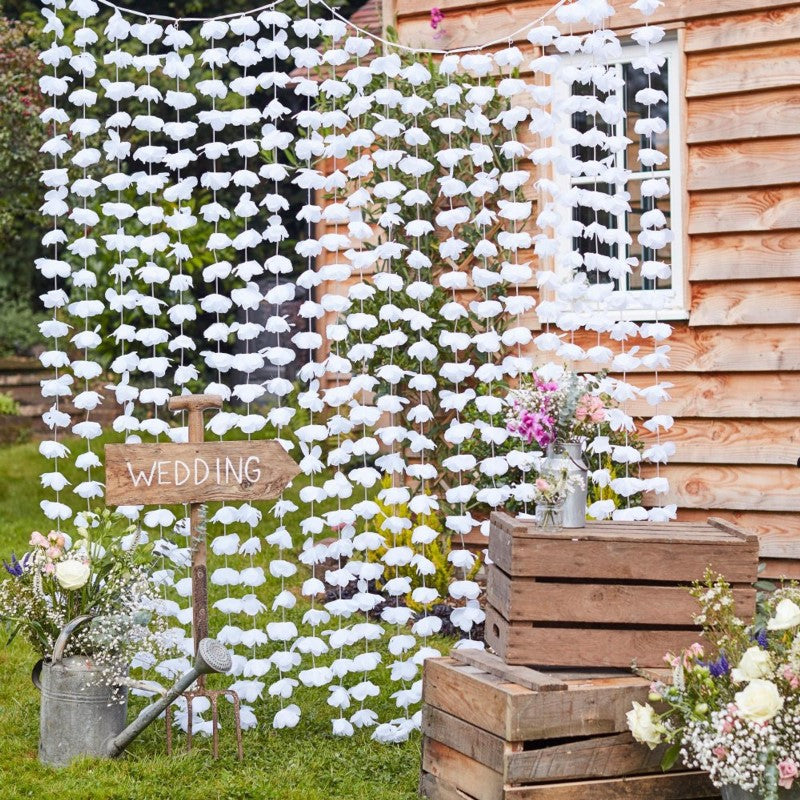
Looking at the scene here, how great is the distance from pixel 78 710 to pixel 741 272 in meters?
3.46

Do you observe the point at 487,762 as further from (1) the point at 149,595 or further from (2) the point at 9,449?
(2) the point at 9,449

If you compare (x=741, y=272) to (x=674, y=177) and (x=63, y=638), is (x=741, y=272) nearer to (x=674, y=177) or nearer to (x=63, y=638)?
(x=674, y=177)

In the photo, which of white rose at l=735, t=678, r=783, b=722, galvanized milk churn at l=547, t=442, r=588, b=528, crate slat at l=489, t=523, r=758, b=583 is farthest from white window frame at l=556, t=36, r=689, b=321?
white rose at l=735, t=678, r=783, b=722

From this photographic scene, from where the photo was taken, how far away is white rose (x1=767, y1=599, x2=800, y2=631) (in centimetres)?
310

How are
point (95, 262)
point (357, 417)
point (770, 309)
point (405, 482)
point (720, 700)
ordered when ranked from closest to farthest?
point (720, 700), point (357, 417), point (770, 309), point (405, 482), point (95, 262)

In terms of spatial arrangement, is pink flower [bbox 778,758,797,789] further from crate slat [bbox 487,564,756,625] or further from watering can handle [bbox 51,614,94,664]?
watering can handle [bbox 51,614,94,664]

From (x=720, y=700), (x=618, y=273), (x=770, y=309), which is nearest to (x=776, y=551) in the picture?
(x=770, y=309)

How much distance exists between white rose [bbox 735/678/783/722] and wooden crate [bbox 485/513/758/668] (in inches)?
23.9

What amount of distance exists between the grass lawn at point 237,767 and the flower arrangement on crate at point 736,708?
100 cm

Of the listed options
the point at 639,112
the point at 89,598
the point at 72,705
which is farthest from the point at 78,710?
the point at 639,112

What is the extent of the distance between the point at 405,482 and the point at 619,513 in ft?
5.70

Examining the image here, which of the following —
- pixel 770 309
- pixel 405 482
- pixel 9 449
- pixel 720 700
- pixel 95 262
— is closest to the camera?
pixel 720 700

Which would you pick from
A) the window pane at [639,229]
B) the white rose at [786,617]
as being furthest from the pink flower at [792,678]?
the window pane at [639,229]

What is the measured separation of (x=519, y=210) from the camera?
446cm
